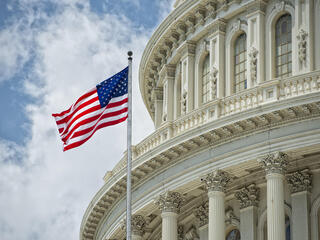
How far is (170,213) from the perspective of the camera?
153ft

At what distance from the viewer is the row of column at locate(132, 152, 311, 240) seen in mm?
42031

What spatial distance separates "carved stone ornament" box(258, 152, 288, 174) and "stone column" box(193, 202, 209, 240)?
251 inches

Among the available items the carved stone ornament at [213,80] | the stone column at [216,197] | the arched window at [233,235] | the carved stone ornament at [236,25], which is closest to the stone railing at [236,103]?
the stone column at [216,197]

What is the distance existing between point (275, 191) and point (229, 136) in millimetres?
3203

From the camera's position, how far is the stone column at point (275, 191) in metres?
41.4

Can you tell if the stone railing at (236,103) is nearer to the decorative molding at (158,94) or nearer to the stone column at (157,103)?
the stone column at (157,103)

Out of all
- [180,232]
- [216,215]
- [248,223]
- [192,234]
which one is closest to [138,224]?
[180,232]

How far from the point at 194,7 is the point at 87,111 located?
44.0 ft

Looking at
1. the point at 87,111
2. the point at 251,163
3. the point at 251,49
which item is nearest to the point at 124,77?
the point at 87,111

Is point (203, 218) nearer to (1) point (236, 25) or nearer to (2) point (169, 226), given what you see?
(2) point (169, 226)

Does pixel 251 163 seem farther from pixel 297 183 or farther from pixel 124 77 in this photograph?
pixel 124 77

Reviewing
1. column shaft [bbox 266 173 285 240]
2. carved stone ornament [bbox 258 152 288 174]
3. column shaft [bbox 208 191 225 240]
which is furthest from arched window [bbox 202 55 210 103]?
column shaft [bbox 266 173 285 240]

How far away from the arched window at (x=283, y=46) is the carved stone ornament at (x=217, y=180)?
5.93 m

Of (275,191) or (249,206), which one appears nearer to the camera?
(275,191)
